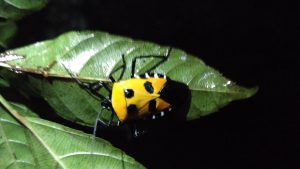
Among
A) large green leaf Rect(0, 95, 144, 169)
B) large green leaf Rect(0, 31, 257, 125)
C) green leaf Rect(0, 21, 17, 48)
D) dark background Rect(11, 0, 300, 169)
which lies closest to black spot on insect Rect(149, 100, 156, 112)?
dark background Rect(11, 0, 300, 169)

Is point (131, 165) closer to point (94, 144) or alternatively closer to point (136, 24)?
point (94, 144)

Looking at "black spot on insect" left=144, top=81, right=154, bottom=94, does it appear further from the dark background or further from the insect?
the dark background

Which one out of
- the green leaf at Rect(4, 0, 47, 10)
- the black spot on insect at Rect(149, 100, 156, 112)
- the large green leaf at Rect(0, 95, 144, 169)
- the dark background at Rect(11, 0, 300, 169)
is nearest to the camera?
the large green leaf at Rect(0, 95, 144, 169)

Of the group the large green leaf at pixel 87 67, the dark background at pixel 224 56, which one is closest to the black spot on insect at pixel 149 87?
the large green leaf at pixel 87 67

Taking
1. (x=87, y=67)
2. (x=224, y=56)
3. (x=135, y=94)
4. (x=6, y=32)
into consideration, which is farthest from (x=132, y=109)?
(x=224, y=56)

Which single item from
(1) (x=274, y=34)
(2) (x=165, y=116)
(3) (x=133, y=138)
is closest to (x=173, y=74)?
(2) (x=165, y=116)

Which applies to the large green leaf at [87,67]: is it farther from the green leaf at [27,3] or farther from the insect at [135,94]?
the green leaf at [27,3]
